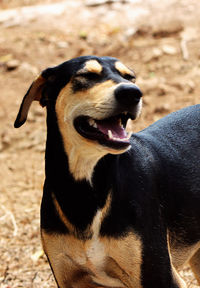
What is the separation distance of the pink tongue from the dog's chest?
0.52m

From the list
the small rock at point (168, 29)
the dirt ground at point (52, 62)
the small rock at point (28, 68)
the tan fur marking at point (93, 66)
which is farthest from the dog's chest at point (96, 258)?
the small rock at point (168, 29)

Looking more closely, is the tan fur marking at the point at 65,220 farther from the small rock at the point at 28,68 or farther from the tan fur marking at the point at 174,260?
the small rock at the point at 28,68

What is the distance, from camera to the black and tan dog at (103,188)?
326cm

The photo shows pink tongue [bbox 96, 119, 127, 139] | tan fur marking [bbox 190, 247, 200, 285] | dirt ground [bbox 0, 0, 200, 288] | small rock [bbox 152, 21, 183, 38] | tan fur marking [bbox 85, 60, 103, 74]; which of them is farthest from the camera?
small rock [bbox 152, 21, 183, 38]

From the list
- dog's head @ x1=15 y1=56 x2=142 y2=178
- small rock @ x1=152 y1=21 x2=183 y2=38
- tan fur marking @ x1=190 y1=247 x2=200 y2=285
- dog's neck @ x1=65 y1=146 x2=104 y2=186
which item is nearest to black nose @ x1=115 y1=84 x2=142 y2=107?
dog's head @ x1=15 y1=56 x2=142 y2=178

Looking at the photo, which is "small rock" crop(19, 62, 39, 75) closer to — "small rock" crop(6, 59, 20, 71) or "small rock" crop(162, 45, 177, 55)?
"small rock" crop(6, 59, 20, 71)

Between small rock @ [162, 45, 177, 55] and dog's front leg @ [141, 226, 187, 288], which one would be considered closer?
dog's front leg @ [141, 226, 187, 288]

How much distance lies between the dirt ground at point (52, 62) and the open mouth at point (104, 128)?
6.67ft

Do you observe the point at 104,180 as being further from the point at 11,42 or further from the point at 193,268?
the point at 11,42

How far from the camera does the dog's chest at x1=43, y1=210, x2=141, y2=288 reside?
10.7ft

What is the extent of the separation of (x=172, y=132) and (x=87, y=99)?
0.93 meters

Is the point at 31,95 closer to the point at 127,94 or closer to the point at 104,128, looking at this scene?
the point at 104,128

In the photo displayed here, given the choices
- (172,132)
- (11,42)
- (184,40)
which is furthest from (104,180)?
(11,42)

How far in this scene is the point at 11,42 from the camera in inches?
412
